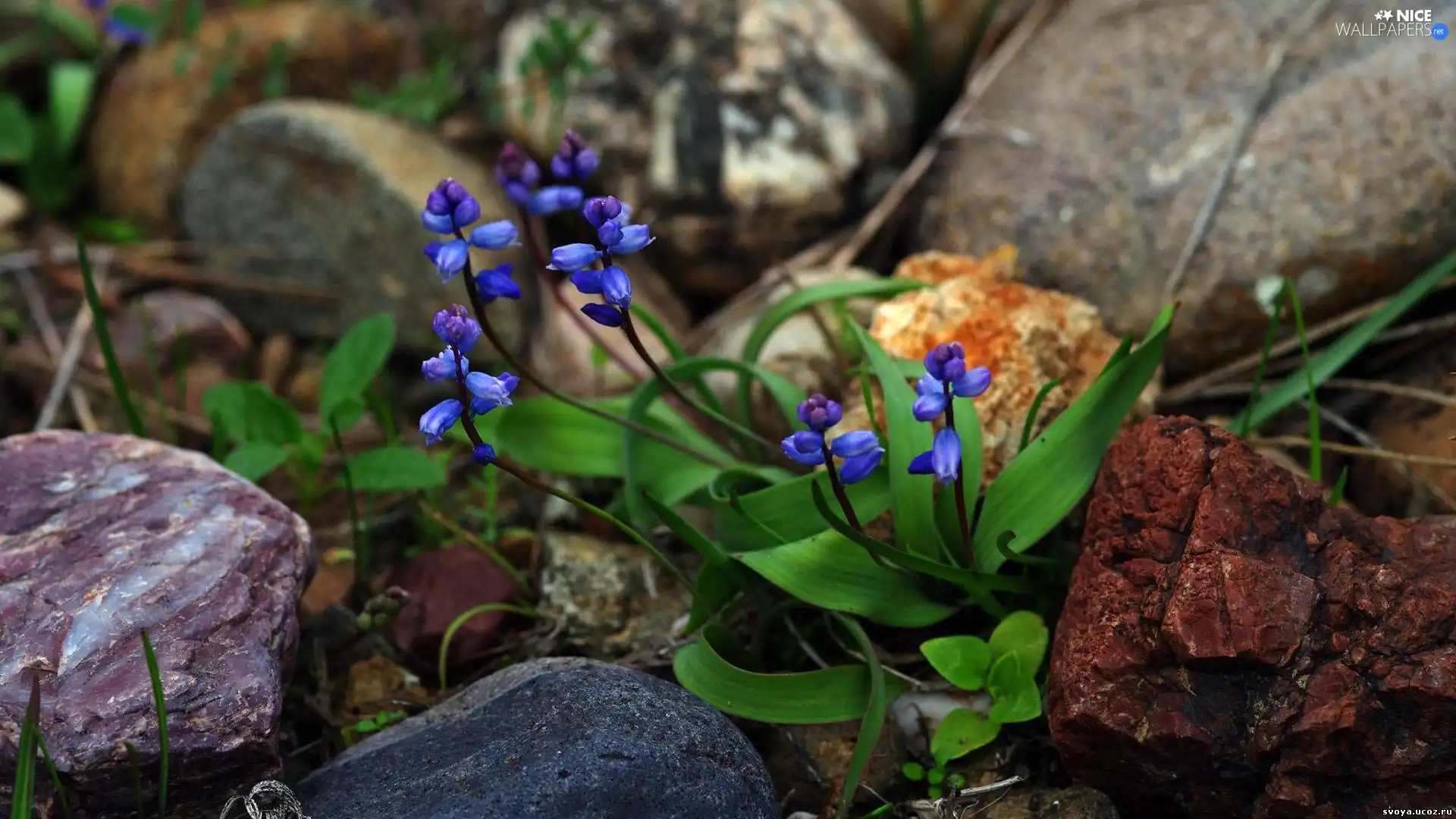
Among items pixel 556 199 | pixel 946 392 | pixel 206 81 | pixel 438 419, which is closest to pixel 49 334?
pixel 206 81

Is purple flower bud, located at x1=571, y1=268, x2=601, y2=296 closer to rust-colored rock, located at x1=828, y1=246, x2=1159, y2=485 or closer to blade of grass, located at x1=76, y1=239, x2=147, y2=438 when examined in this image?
rust-colored rock, located at x1=828, y1=246, x2=1159, y2=485

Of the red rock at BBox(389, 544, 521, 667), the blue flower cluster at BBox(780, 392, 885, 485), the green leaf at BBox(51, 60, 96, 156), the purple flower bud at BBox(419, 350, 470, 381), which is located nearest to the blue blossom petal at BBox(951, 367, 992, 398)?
the blue flower cluster at BBox(780, 392, 885, 485)

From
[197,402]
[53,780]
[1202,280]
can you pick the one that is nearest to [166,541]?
[53,780]

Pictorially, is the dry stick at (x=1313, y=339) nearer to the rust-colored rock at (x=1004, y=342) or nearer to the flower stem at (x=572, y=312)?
the rust-colored rock at (x=1004, y=342)

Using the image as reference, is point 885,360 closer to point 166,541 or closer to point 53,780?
point 166,541

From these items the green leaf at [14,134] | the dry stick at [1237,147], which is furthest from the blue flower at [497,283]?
the green leaf at [14,134]

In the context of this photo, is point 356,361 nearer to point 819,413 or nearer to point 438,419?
point 438,419
